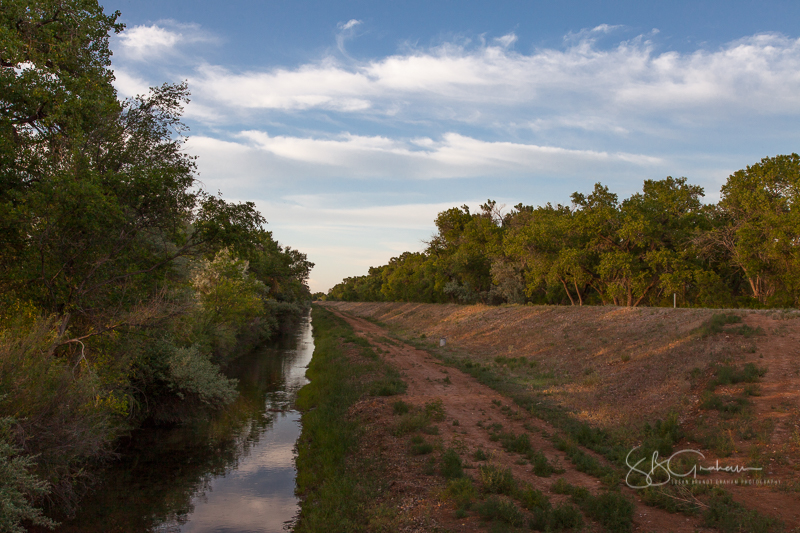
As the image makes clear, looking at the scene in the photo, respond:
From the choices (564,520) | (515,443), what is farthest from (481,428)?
(564,520)

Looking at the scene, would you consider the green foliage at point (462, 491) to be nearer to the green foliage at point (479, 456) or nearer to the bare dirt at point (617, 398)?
the bare dirt at point (617, 398)

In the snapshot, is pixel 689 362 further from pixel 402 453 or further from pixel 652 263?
pixel 652 263

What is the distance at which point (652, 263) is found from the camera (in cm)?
3756

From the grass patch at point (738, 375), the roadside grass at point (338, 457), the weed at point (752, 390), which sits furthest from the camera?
the grass patch at point (738, 375)

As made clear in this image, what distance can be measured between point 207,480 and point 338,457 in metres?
3.53

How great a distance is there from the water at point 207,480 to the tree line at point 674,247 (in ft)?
102

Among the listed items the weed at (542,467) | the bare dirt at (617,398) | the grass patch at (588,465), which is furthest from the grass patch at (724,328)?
the weed at (542,467)

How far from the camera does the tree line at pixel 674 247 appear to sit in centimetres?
3216

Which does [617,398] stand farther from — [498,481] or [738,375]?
[498,481]

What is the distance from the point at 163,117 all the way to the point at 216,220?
4183mm

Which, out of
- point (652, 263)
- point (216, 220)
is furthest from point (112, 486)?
point (652, 263)

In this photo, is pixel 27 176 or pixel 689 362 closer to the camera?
pixel 27 176

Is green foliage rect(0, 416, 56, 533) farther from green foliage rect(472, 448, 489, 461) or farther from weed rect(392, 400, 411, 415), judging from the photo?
weed rect(392, 400, 411, 415)

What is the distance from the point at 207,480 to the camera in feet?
42.1
